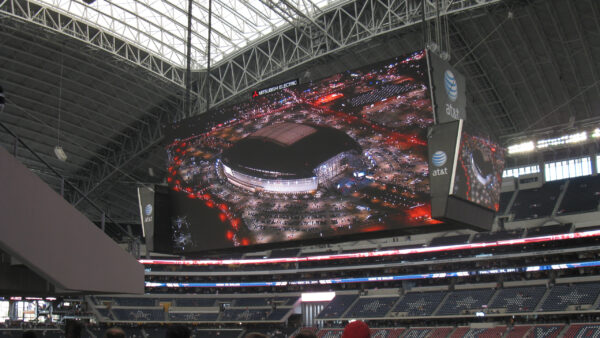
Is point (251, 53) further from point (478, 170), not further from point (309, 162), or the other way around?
point (478, 170)

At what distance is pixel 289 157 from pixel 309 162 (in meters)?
0.57

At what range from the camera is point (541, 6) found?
2989 cm

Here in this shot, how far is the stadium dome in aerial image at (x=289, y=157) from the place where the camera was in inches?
589

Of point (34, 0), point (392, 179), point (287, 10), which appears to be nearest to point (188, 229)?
point (392, 179)

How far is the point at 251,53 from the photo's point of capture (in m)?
33.3

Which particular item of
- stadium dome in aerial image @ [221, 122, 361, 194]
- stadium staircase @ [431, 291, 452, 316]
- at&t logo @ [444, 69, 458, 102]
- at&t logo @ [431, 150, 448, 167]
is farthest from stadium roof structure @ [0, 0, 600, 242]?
at&t logo @ [431, 150, 448, 167]

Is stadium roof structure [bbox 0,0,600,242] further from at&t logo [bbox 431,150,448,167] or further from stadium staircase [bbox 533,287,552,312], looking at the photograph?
at&t logo [bbox 431,150,448,167]

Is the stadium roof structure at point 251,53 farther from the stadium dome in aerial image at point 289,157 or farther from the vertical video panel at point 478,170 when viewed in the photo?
the vertical video panel at point 478,170

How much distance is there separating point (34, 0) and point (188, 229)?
20289 mm

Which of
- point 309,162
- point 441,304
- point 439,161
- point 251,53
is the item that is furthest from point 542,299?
point 439,161

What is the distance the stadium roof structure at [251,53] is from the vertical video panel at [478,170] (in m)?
14.0

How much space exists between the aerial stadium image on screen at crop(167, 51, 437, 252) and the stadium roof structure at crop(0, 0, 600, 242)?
1266 cm

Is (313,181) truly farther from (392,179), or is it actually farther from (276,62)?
(276,62)

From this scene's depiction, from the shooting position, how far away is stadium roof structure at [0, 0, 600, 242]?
30.0m
